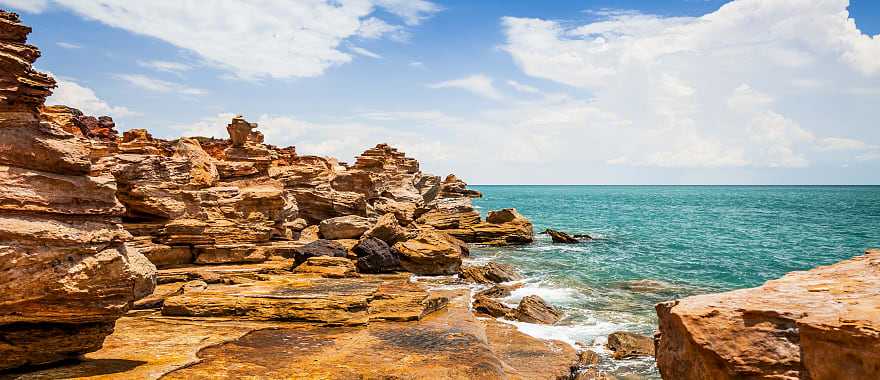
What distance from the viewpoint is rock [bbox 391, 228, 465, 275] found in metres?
25.0

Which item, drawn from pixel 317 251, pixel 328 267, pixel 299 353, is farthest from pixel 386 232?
pixel 299 353

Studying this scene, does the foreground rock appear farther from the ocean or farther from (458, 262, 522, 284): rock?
(458, 262, 522, 284): rock

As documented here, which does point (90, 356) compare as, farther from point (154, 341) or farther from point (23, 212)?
point (23, 212)

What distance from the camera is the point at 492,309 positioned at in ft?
61.4

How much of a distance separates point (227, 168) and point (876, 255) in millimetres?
→ 28893

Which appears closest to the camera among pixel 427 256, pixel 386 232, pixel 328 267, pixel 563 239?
pixel 328 267

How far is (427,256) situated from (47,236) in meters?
19.0

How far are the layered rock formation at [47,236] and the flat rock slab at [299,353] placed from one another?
2.55ft

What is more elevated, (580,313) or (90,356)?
(90,356)

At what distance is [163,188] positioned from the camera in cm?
1892

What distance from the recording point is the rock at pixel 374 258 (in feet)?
74.6

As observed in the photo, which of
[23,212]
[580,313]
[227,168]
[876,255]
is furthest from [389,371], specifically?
[227,168]

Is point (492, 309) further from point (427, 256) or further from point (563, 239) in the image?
point (563, 239)

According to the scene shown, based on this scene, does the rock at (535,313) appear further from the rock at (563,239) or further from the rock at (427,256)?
the rock at (563,239)
